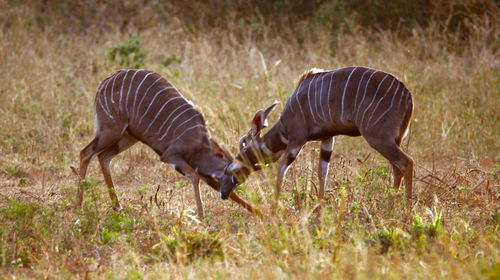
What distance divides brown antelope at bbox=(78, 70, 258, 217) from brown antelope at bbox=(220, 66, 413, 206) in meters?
0.25

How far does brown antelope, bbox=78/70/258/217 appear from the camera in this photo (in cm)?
543

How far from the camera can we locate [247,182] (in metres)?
5.40

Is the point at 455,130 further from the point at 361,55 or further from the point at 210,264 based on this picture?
the point at 210,264

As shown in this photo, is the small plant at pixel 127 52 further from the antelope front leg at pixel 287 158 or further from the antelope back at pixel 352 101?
the antelope front leg at pixel 287 158

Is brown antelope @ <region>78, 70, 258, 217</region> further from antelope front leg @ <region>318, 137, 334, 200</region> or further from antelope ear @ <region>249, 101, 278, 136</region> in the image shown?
antelope front leg @ <region>318, 137, 334, 200</region>

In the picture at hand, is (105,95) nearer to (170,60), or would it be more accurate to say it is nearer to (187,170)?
(187,170)

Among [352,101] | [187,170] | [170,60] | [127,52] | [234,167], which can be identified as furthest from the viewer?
[170,60]

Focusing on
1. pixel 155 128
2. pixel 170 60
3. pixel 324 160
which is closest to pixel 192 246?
pixel 155 128

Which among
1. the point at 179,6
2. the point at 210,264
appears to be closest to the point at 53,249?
the point at 210,264

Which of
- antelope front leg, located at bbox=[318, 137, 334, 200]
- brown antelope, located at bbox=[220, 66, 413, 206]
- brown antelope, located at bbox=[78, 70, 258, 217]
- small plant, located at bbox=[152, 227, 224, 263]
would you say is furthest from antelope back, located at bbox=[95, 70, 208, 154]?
small plant, located at bbox=[152, 227, 224, 263]

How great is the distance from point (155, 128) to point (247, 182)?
943mm

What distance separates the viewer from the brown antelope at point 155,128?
5.43 meters

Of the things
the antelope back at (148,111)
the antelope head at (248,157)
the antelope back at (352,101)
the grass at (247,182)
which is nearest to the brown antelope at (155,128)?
the antelope back at (148,111)

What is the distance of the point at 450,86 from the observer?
8.88 meters
